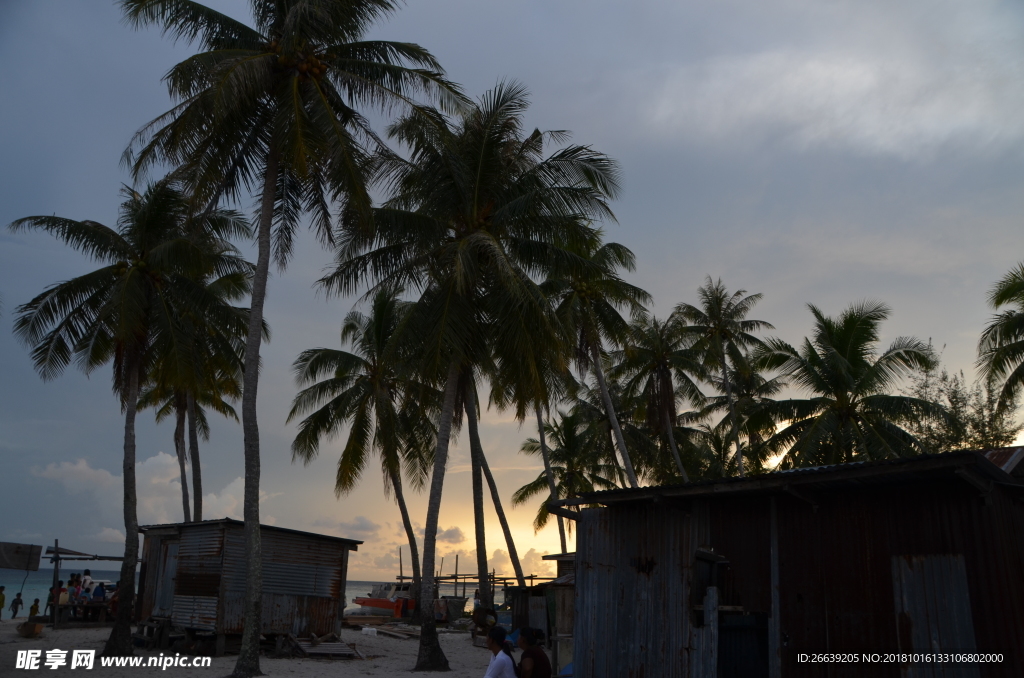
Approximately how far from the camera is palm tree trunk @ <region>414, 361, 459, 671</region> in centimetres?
1681

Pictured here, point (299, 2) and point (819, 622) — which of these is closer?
point (819, 622)

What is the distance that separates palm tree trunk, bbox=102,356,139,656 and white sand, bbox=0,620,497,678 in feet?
2.01

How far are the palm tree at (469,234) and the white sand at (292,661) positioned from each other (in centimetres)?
196

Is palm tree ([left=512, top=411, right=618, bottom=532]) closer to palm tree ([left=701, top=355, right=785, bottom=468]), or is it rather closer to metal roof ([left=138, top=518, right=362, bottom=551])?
palm tree ([left=701, top=355, right=785, bottom=468])

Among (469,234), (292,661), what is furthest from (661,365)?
(292,661)

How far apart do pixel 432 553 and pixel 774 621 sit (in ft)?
29.9

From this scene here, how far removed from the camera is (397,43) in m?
17.3

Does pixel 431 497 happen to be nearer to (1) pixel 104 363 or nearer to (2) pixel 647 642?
(2) pixel 647 642

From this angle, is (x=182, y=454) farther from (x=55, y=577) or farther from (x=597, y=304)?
(x=597, y=304)

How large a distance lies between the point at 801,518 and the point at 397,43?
13.3 m

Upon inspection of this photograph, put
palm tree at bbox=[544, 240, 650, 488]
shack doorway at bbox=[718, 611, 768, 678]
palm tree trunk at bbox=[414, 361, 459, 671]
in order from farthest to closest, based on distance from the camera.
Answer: palm tree at bbox=[544, 240, 650, 488] < palm tree trunk at bbox=[414, 361, 459, 671] < shack doorway at bbox=[718, 611, 768, 678]

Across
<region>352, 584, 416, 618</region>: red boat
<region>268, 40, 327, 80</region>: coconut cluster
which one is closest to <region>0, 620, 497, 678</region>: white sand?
<region>352, 584, 416, 618</region>: red boat

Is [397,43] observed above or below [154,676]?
above

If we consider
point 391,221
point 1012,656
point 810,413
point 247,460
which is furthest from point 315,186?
point 810,413
